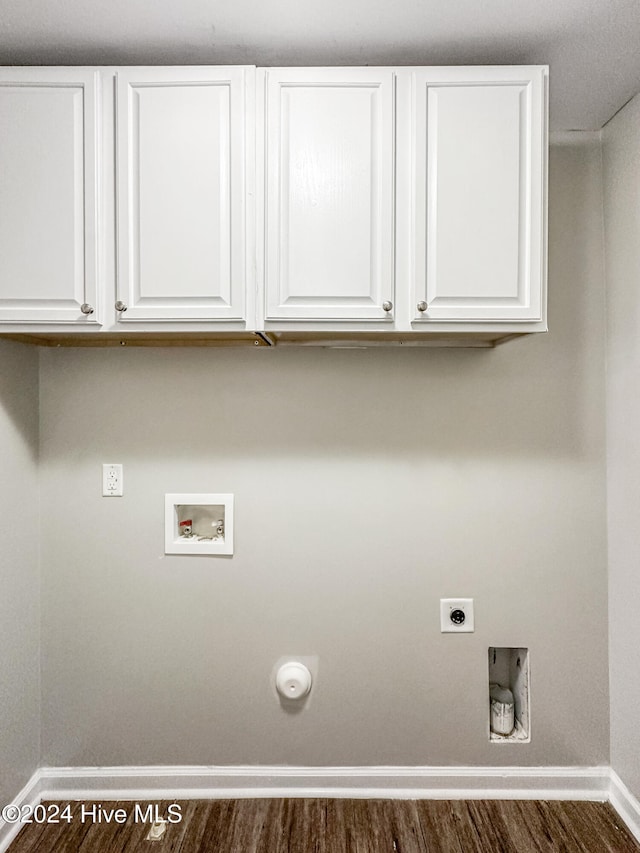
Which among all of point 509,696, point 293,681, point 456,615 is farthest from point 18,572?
point 509,696

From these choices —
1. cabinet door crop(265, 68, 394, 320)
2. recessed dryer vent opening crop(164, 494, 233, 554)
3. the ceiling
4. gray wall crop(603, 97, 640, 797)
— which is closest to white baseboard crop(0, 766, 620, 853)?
gray wall crop(603, 97, 640, 797)

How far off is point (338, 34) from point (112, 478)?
156 centimetres

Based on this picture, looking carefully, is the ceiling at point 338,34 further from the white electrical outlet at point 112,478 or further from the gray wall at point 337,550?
the white electrical outlet at point 112,478

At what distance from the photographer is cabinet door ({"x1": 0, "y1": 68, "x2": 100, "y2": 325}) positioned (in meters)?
1.54

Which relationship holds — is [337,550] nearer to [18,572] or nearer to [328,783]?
[328,783]

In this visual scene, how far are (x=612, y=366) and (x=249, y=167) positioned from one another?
139cm

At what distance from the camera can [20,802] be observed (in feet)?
6.10

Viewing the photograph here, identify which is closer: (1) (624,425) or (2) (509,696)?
(1) (624,425)

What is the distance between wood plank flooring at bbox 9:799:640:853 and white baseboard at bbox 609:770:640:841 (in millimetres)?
25

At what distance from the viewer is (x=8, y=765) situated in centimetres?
180

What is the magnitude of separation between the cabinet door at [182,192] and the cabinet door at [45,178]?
0.10 metres

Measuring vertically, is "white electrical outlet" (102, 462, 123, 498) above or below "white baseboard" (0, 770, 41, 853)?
above

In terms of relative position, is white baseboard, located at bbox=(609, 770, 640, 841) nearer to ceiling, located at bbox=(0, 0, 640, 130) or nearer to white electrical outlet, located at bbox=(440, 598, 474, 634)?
white electrical outlet, located at bbox=(440, 598, 474, 634)

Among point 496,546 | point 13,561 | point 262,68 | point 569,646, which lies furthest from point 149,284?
point 569,646
